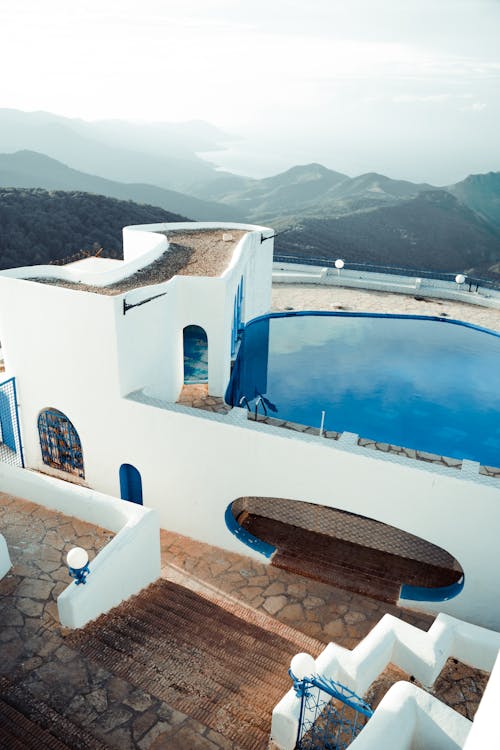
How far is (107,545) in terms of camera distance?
834cm

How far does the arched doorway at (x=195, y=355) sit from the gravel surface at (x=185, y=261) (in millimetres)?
1541

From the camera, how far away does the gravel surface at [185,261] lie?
12129 mm

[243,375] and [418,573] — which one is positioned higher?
[243,375]

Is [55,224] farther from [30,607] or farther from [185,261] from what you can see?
[30,607]

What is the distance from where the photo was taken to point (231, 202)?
15775 centimetres

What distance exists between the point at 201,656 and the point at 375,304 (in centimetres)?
1605

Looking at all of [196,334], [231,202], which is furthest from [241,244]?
[231,202]

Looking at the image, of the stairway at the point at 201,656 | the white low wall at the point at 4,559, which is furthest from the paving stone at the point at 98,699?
the white low wall at the point at 4,559

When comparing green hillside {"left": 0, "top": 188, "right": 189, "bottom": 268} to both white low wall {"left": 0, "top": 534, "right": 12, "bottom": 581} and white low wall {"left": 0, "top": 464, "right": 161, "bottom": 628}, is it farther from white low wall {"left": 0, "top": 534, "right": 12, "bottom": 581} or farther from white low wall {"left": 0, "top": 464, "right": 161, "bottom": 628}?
white low wall {"left": 0, "top": 534, "right": 12, "bottom": 581}

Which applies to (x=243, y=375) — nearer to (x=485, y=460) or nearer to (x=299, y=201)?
(x=485, y=460)

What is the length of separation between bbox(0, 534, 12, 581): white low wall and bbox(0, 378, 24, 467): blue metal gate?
486 cm

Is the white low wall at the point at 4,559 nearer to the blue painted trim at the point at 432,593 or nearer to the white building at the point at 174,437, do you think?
the white building at the point at 174,437

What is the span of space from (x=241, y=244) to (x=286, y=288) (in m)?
7.00

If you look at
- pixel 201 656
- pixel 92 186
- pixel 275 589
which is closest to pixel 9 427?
→ pixel 275 589
